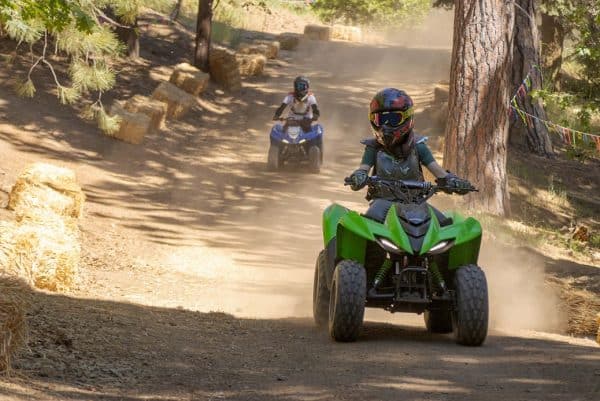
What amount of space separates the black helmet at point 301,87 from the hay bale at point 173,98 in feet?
22.4

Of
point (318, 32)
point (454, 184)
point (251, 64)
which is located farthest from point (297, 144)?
point (318, 32)

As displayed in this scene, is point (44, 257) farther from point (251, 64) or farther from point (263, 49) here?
point (263, 49)

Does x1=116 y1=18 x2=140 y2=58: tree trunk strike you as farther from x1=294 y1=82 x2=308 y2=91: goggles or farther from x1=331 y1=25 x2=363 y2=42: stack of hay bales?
x1=331 y1=25 x2=363 y2=42: stack of hay bales

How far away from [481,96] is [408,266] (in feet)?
27.5

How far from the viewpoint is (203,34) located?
2936cm

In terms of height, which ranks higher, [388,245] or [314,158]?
[388,245]

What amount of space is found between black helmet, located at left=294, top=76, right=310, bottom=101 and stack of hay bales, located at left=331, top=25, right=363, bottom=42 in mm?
28104

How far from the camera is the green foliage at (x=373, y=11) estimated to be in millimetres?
54594

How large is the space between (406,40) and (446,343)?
56.9 m

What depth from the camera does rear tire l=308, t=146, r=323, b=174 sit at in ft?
64.5

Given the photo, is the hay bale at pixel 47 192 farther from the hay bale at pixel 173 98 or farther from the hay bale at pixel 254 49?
the hay bale at pixel 254 49

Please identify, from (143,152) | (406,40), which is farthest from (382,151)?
(406,40)

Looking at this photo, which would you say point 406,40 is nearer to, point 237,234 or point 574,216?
point 574,216

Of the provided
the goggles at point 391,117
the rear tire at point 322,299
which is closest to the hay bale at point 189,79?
the rear tire at point 322,299
